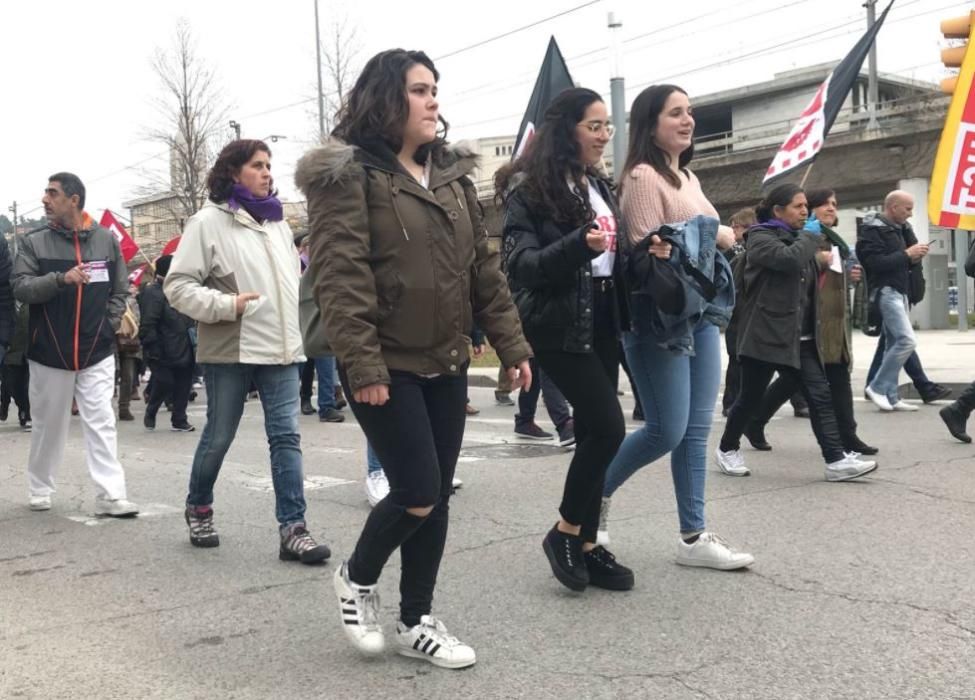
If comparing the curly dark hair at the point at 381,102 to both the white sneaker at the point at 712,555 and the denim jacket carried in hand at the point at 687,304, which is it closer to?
the denim jacket carried in hand at the point at 687,304

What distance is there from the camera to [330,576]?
450 cm

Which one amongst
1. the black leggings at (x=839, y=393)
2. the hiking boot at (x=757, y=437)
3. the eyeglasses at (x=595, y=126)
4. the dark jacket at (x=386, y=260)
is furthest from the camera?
the hiking boot at (x=757, y=437)

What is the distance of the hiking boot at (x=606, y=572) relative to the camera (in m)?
4.09

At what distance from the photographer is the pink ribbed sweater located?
414 centimetres

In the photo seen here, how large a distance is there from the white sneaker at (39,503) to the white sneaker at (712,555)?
153 inches

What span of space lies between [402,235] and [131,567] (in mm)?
2451

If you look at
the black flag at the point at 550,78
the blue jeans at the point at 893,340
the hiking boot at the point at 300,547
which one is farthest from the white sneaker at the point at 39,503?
the blue jeans at the point at 893,340

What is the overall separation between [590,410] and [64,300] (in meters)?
3.41

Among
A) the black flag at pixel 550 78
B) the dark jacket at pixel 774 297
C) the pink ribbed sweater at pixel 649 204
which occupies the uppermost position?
the black flag at pixel 550 78

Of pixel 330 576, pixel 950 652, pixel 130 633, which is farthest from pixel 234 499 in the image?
pixel 950 652

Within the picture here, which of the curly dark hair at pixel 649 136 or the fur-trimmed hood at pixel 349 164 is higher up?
the curly dark hair at pixel 649 136

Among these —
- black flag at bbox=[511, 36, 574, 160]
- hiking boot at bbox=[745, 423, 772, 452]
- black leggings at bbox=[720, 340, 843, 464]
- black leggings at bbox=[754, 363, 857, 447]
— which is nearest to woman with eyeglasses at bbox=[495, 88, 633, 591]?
black leggings at bbox=[720, 340, 843, 464]

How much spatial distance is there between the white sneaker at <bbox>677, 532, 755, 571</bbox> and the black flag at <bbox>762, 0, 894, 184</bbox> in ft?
20.2

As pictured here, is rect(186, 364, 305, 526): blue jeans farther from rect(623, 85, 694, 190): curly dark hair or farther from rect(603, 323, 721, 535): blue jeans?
rect(623, 85, 694, 190): curly dark hair
